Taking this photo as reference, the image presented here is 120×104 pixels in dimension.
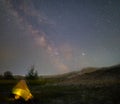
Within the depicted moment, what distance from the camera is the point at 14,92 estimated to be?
43.7 ft

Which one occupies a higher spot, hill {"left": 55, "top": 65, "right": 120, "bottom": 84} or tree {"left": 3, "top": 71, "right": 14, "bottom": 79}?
tree {"left": 3, "top": 71, "right": 14, "bottom": 79}

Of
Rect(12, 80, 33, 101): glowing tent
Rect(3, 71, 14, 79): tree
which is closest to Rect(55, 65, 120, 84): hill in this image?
Rect(3, 71, 14, 79): tree

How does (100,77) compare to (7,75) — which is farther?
(7,75)

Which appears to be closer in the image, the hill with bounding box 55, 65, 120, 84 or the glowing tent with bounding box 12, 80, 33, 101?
the glowing tent with bounding box 12, 80, 33, 101

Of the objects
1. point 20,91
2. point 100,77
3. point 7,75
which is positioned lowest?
point 20,91

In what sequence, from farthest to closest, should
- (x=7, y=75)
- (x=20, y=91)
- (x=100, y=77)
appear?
(x=7, y=75)
(x=100, y=77)
(x=20, y=91)

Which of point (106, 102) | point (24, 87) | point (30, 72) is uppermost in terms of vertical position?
point (30, 72)

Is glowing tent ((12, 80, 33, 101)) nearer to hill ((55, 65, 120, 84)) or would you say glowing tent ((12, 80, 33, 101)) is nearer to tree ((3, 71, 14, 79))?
hill ((55, 65, 120, 84))

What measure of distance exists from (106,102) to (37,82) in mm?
26425

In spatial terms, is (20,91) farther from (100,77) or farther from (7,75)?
(7,75)

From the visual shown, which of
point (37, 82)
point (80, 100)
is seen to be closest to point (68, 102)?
point (80, 100)

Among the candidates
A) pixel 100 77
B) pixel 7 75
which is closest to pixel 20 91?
pixel 100 77

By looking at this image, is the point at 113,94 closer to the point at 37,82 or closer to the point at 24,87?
the point at 24,87

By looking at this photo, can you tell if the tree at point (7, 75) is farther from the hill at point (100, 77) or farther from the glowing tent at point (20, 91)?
the glowing tent at point (20, 91)
